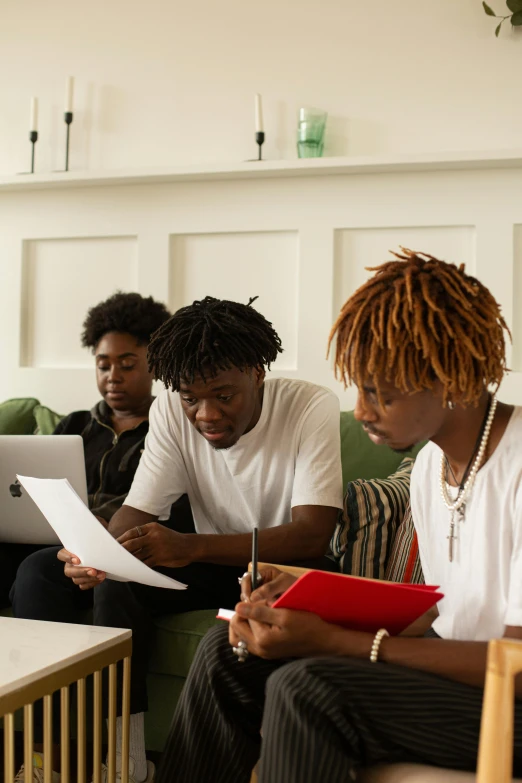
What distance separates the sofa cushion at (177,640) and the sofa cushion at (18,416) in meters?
1.04

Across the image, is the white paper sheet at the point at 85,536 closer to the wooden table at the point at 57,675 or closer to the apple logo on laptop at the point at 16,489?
the wooden table at the point at 57,675

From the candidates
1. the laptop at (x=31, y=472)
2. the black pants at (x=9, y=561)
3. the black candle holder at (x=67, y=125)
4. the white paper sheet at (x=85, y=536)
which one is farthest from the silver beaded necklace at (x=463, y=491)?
the black candle holder at (x=67, y=125)

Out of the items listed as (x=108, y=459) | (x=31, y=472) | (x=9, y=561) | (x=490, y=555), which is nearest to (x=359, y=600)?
(x=490, y=555)

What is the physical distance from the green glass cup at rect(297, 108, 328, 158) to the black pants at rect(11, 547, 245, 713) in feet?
4.55

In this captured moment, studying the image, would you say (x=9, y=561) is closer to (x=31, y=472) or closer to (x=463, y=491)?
(x=31, y=472)

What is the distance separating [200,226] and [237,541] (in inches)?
53.7

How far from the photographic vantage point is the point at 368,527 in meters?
1.83

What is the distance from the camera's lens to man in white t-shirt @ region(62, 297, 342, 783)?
1710 mm

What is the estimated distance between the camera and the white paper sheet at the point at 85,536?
1446 millimetres

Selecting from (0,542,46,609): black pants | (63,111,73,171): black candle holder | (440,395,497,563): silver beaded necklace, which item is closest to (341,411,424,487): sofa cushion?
(0,542,46,609): black pants

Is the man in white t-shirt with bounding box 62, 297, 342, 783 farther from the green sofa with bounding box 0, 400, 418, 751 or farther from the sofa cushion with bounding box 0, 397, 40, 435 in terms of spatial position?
the sofa cushion with bounding box 0, 397, 40, 435

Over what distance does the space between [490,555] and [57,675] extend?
0.66 m

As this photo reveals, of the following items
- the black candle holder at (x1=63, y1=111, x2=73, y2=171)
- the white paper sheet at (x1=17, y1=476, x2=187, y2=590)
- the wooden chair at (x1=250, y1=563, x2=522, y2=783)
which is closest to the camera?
the wooden chair at (x1=250, y1=563, x2=522, y2=783)

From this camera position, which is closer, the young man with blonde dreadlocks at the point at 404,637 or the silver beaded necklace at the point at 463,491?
the young man with blonde dreadlocks at the point at 404,637
